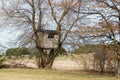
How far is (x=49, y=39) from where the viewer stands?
38531 millimetres

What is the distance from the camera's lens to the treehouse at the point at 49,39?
38.1 metres

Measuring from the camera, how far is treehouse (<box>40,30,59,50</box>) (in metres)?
38.1

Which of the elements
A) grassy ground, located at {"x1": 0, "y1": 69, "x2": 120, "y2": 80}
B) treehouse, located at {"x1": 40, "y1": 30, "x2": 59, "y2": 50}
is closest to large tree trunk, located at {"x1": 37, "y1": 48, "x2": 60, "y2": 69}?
treehouse, located at {"x1": 40, "y1": 30, "x2": 59, "y2": 50}

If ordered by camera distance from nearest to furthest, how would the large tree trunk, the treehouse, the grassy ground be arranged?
the grassy ground, the treehouse, the large tree trunk

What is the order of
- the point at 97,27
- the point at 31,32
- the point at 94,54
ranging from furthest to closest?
the point at 31,32, the point at 94,54, the point at 97,27

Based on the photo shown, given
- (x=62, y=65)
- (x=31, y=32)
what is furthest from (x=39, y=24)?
(x=62, y=65)

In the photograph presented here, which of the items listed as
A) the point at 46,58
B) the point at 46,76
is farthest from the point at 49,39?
the point at 46,76

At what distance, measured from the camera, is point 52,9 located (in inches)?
1441

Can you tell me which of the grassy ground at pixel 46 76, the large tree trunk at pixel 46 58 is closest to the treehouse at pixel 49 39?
the large tree trunk at pixel 46 58

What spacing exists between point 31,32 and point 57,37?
2769 mm

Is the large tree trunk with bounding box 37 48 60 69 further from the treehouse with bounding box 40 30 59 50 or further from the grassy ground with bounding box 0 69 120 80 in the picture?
the grassy ground with bounding box 0 69 120 80

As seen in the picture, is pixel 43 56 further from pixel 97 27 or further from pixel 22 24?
pixel 97 27

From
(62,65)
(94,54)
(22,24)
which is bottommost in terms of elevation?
(62,65)

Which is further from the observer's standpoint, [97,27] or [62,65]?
[62,65]
